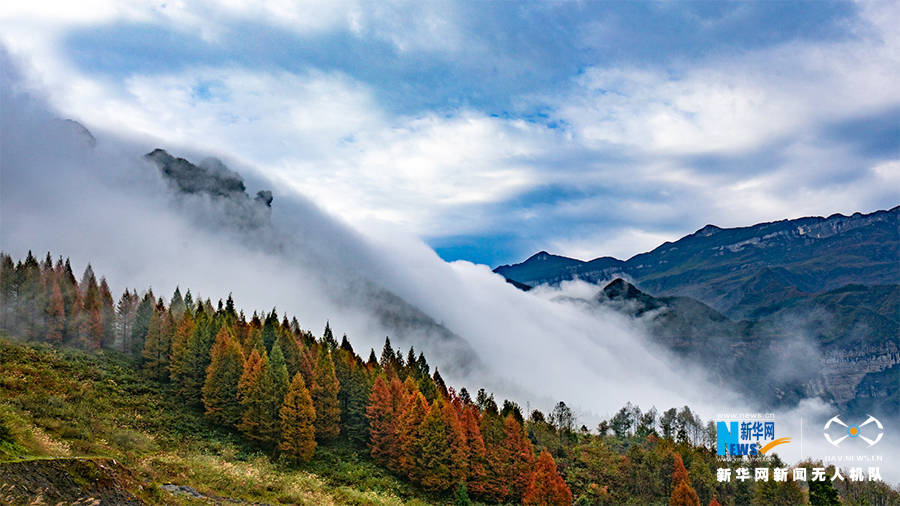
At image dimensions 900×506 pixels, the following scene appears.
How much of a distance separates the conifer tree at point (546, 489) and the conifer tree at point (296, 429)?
1080 inches

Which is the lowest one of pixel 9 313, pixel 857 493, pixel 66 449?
pixel 857 493

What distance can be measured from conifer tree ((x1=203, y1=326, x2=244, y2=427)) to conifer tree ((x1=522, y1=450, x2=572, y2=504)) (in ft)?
122

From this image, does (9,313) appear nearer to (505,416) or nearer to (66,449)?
(66,449)

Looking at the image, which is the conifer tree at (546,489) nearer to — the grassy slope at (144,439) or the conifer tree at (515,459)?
the conifer tree at (515,459)

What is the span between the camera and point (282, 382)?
68.4m

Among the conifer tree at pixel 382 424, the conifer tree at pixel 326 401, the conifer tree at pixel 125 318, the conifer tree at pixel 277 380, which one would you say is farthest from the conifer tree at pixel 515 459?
the conifer tree at pixel 125 318

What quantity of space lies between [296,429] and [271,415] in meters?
3.97

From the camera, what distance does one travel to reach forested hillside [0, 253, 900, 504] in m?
53.3

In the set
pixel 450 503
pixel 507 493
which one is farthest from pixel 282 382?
pixel 507 493

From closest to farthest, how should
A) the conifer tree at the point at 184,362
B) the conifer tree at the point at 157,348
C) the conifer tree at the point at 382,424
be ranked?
1. the conifer tree at the point at 382,424
2. the conifer tree at the point at 184,362
3. the conifer tree at the point at 157,348

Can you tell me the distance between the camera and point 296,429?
211 ft

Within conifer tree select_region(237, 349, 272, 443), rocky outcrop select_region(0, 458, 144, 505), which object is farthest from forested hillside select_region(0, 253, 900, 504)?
rocky outcrop select_region(0, 458, 144, 505)

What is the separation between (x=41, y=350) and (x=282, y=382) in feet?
117

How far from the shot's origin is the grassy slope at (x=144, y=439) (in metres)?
35.4
